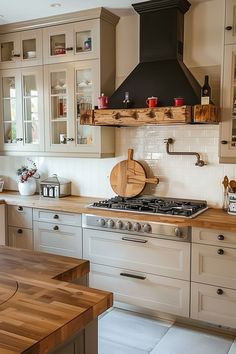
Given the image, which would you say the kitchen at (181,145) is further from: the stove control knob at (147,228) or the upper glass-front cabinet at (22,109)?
the stove control knob at (147,228)

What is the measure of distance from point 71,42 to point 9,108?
1.07 m

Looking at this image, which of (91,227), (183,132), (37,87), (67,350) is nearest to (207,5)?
(183,132)

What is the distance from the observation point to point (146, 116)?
122 inches

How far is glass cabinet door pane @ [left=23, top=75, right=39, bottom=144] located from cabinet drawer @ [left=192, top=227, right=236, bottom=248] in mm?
1970

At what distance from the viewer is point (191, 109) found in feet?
9.67

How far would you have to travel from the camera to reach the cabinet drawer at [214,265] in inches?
108

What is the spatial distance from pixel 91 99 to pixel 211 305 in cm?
211

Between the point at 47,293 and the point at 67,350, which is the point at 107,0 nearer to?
the point at 47,293

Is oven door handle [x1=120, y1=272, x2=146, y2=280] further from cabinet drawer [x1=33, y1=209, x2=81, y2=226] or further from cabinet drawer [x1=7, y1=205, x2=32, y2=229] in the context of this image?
cabinet drawer [x1=7, y1=205, x2=32, y2=229]

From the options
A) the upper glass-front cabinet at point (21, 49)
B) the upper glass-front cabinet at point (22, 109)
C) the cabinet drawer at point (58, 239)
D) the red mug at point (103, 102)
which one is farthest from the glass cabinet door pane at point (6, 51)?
the cabinet drawer at point (58, 239)

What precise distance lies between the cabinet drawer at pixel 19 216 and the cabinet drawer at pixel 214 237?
1.69 metres

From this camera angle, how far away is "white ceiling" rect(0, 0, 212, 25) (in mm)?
3219

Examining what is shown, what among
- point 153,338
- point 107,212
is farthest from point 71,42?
point 153,338

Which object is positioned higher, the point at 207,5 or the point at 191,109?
the point at 207,5
